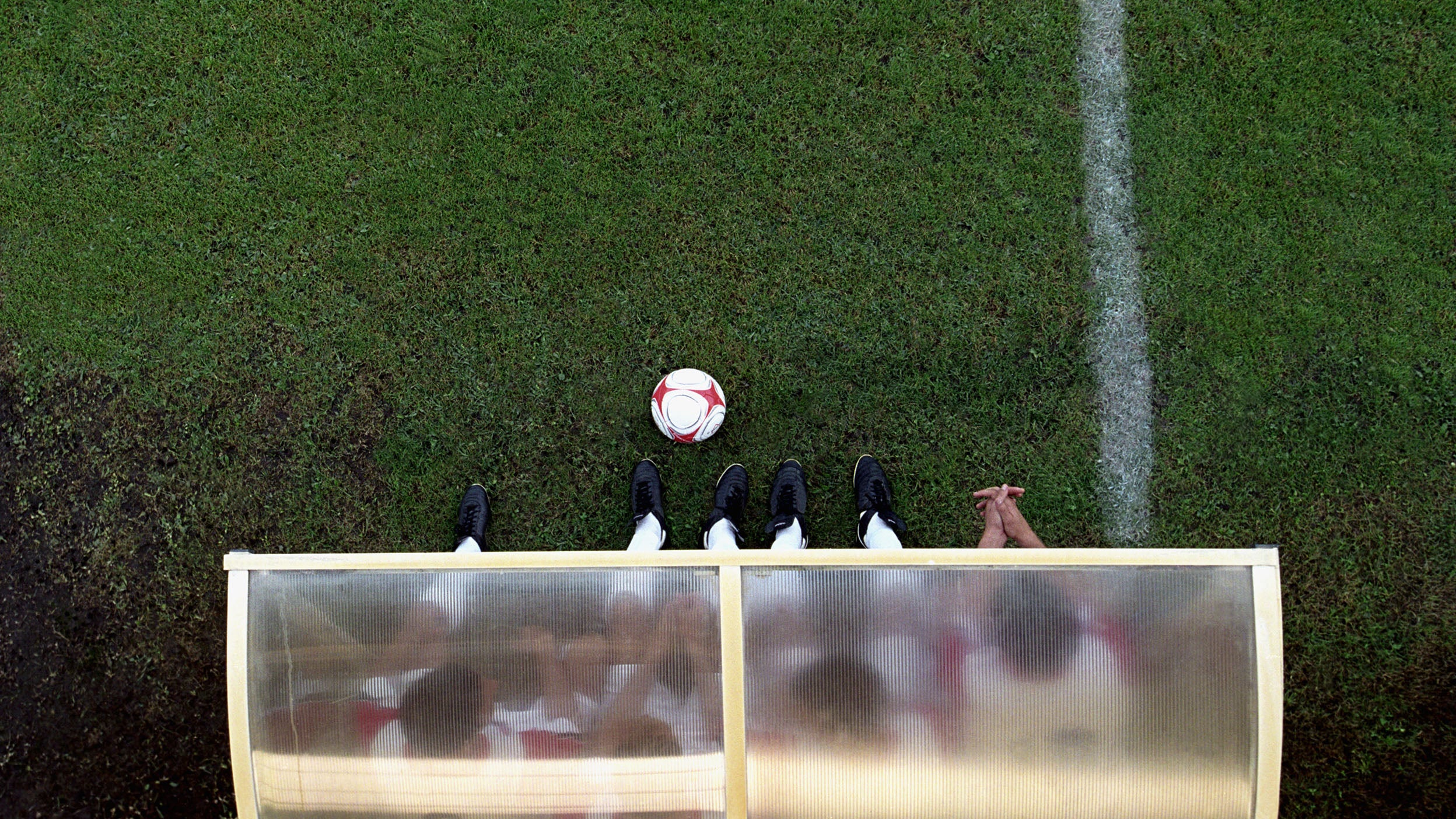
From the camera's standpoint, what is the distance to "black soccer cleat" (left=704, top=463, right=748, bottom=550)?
4.91 meters

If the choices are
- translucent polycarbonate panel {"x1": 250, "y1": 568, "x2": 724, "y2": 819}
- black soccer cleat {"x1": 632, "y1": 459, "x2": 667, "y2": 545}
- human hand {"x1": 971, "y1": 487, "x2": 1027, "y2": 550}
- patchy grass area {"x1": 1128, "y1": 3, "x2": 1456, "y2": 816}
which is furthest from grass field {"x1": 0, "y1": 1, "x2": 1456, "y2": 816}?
translucent polycarbonate panel {"x1": 250, "y1": 568, "x2": 724, "y2": 819}

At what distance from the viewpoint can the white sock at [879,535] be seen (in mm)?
4691

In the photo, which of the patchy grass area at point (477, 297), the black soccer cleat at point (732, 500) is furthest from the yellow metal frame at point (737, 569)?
the patchy grass area at point (477, 297)

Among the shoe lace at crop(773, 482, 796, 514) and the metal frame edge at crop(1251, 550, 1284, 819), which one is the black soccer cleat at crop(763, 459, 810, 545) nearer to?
the shoe lace at crop(773, 482, 796, 514)

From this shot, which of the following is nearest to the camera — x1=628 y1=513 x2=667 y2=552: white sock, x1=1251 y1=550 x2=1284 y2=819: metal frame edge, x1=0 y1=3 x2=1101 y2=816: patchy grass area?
x1=1251 y1=550 x2=1284 y2=819: metal frame edge

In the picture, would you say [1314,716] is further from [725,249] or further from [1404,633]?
[725,249]

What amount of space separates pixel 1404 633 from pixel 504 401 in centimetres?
569

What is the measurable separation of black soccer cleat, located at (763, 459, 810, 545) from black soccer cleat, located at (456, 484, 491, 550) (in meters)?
1.76

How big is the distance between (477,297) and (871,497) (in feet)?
9.25

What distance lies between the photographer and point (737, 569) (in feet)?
10.3

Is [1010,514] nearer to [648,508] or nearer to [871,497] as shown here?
[871,497]

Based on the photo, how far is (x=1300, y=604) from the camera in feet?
16.0

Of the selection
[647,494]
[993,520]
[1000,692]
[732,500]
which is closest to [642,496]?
[647,494]

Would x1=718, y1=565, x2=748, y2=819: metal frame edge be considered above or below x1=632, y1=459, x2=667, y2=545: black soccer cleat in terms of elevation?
below
